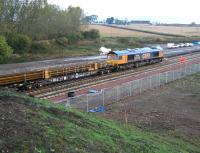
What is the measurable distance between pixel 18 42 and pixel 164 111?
44.3 meters

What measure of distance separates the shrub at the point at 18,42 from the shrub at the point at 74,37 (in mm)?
19347

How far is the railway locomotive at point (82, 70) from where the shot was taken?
37.2 metres

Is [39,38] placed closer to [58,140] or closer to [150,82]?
[150,82]

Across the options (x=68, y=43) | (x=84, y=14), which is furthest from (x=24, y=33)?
(x=84, y=14)

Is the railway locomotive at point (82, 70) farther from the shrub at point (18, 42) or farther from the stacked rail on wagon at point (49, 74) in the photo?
the shrub at point (18, 42)

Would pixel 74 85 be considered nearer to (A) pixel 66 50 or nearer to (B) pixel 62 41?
→ (A) pixel 66 50

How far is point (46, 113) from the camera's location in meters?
19.8

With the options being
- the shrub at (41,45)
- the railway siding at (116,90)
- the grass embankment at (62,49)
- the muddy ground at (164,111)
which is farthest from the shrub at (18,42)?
the muddy ground at (164,111)

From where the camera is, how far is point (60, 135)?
16.5m


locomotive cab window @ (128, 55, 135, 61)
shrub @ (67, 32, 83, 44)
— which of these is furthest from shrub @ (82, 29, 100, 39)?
locomotive cab window @ (128, 55, 135, 61)

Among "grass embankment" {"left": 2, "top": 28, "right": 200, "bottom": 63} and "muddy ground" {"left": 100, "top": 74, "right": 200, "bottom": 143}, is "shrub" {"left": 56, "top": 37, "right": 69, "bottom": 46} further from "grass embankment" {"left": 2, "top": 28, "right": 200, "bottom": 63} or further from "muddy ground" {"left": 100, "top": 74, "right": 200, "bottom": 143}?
"muddy ground" {"left": 100, "top": 74, "right": 200, "bottom": 143}

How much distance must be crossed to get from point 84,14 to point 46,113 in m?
90.7

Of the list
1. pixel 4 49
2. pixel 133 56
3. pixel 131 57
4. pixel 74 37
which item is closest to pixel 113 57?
pixel 131 57

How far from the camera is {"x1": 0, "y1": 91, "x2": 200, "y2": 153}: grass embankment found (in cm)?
1489
